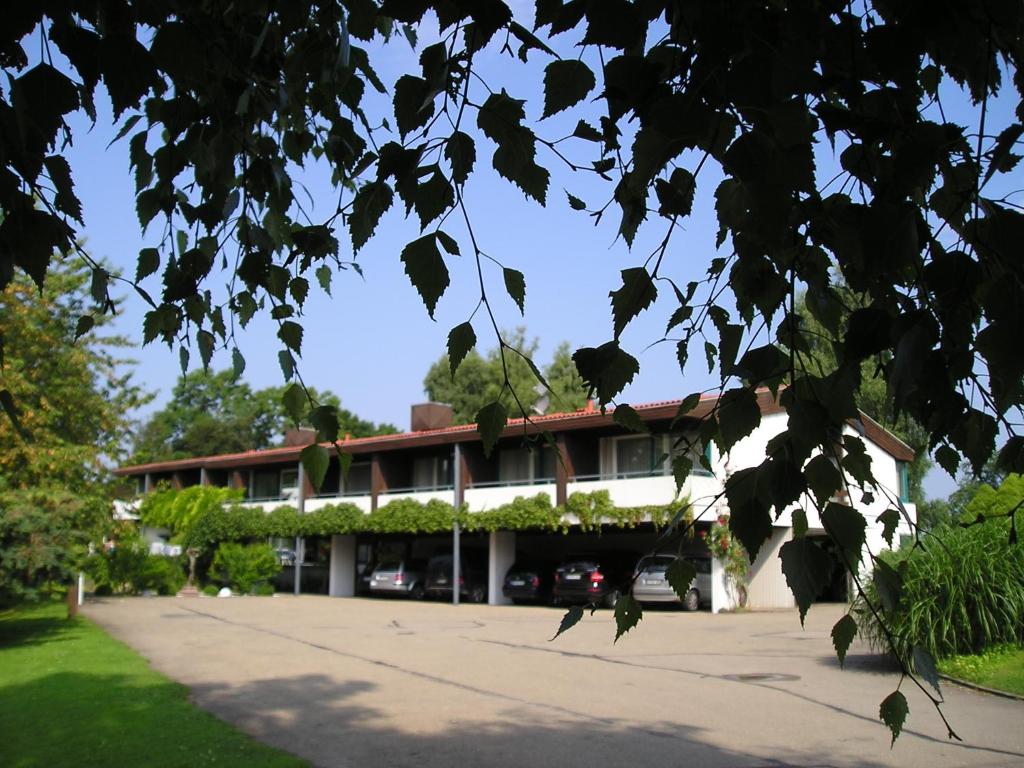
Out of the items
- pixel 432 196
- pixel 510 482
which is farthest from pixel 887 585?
pixel 510 482

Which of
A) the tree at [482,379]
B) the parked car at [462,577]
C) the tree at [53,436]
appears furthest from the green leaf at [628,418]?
the tree at [482,379]

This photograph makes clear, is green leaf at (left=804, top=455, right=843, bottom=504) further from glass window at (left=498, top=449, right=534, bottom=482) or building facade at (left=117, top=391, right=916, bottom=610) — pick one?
glass window at (left=498, top=449, right=534, bottom=482)

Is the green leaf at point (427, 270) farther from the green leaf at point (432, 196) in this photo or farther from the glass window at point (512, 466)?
the glass window at point (512, 466)

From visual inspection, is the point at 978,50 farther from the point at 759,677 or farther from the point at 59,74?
the point at 759,677

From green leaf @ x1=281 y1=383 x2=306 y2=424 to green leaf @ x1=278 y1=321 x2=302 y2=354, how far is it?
437mm

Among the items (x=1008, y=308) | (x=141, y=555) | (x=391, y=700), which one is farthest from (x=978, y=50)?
(x=141, y=555)

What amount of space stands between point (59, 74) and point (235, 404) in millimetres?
77361

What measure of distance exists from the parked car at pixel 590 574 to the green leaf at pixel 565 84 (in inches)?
920

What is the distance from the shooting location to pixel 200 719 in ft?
27.2

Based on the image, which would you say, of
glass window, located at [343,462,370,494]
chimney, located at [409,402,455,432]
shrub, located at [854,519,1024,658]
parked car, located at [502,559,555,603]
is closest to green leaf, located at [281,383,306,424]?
shrub, located at [854,519,1024,658]

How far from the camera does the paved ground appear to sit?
7.18 meters

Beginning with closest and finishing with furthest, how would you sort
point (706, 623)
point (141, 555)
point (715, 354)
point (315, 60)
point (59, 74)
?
1. point (59, 74)
2. point (315, 60)
3. point (715, 354)
4. point (706, 623)
5. point (141, 555)

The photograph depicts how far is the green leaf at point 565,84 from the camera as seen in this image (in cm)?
215

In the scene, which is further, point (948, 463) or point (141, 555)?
point (141, 555)
